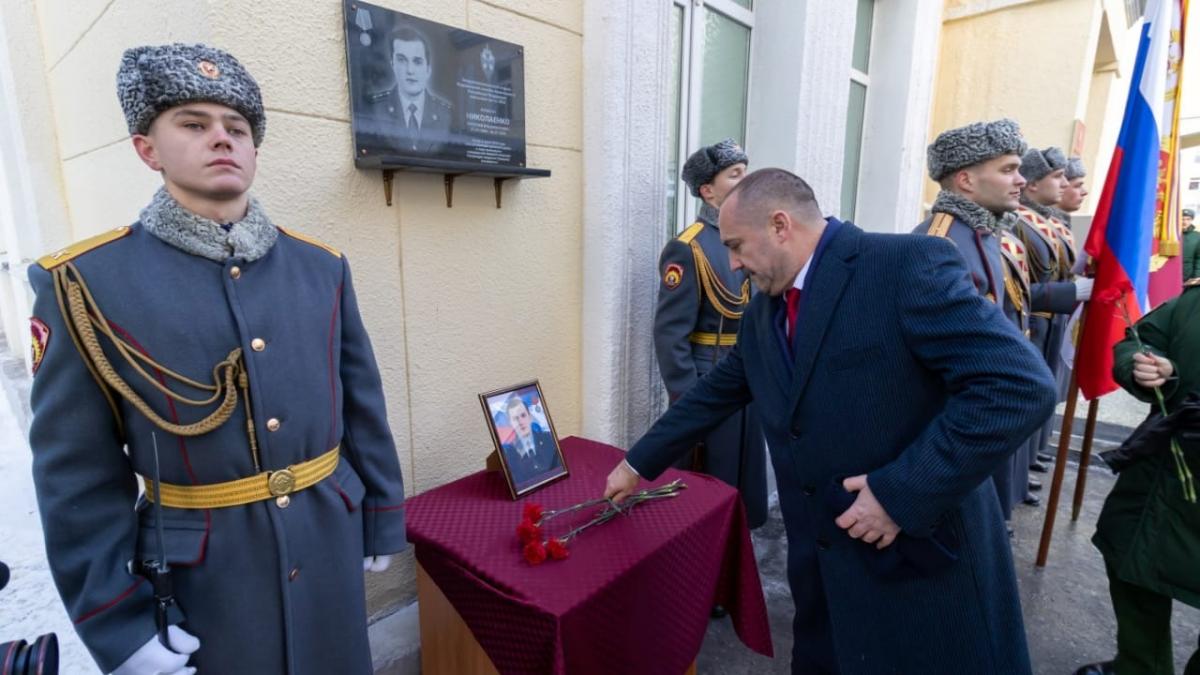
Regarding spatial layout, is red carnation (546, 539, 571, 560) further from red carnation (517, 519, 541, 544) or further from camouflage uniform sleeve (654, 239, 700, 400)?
camouflage uniform sleeve (654, 239, 700, 400)

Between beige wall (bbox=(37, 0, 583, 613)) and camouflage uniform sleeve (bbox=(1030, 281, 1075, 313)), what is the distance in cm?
252

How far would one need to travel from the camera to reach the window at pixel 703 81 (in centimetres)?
320

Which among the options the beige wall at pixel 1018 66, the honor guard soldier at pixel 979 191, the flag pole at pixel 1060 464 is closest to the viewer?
the honor guard soldier at pixel 979 191

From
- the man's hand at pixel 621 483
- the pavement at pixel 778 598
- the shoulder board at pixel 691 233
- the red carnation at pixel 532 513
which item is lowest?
the pavement at pixel 778 598

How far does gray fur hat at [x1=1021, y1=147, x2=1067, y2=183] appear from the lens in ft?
13.9

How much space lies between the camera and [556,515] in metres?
1.83

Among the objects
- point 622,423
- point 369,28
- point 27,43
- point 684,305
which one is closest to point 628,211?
point 684,305

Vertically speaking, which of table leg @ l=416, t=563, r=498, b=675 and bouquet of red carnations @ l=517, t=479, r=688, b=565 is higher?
bouquet of red carnations @ l=517, t=479, r=688, b=565

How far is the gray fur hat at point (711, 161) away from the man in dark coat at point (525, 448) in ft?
4.33

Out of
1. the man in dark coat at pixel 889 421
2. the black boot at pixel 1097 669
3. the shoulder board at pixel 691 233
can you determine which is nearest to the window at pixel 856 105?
the shoulder board at pixel 691 233

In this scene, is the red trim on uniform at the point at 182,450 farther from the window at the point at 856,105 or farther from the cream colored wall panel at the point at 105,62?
the window at the point at 856,105

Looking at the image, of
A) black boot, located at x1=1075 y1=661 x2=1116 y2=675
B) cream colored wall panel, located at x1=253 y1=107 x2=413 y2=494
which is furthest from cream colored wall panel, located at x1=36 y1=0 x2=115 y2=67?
black boot, located at x1=1075 y1=661 x2=1116 y2=675

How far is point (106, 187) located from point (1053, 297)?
4.28 meters

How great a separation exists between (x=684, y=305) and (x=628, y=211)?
1.48ft
